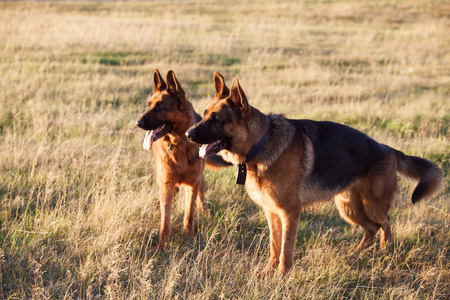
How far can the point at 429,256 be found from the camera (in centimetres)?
404

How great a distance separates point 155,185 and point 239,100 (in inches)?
88.0

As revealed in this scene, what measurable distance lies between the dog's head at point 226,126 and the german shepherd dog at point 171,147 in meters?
0.84

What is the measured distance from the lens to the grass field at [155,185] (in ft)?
11.1

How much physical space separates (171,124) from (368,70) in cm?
1050

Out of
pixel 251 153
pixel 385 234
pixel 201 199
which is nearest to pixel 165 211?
pixel 201 199

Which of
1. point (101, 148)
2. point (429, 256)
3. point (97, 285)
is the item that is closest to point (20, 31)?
point (101, 148)

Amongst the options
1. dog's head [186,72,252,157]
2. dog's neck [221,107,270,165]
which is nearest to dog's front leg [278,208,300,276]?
dog's neck [221,107,270,165]

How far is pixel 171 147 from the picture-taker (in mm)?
4203

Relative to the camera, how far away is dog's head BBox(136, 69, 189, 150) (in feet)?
13.3

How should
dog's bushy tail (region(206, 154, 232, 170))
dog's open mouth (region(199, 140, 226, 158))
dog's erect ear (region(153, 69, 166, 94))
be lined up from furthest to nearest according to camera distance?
dog's bushy tail (region(206, 154, 232, 170))
dog's erect ear (region(153, 69, 166, 94))
dog's open mouth (region(199, 140, 226, 158))

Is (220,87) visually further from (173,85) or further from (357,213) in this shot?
(357,213)

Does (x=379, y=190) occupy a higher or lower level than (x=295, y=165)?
lower

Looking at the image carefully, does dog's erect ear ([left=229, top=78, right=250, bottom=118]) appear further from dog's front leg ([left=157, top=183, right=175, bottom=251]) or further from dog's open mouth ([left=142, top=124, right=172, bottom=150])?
dog's front leg ([left=157, top=183, right=175, bottom=251])

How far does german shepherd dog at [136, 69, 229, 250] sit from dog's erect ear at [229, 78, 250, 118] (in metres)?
1.06
